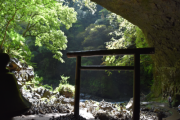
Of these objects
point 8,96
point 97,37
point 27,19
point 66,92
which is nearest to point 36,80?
point 66,92

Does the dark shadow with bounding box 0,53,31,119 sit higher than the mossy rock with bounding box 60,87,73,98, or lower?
higher

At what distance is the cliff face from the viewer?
340 centimetres

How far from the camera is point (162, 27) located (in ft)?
12.8

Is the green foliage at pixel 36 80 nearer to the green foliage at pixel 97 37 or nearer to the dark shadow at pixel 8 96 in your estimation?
the dark shadow at pixel 8 96

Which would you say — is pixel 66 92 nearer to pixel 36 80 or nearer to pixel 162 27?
pixel 36 80

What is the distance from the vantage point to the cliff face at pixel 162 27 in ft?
11.2

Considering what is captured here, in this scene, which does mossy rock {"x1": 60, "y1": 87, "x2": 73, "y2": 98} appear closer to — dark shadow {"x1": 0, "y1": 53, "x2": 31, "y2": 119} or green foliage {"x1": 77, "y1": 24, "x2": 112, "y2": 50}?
dark shadow {"x1": 0, "y1": 53, "x2": 31, "y2": 119}

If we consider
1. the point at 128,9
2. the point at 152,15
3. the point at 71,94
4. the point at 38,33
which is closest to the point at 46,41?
the point at 38,33

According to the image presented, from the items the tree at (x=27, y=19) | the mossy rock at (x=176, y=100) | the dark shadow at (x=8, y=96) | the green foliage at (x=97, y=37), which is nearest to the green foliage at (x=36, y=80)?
the tree at (x=27, y=19)

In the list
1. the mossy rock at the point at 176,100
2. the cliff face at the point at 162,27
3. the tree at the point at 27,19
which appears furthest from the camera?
the tree at the point at 27,19

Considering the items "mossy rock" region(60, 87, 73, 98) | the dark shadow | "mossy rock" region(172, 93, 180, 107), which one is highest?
the dark shadow

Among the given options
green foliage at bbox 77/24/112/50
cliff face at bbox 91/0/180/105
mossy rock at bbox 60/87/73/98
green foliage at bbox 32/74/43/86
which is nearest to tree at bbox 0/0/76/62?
green foliage at bbox 32/74/43/86

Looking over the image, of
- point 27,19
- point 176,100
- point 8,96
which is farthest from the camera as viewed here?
point 27,19

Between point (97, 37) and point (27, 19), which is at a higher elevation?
point (97, 37)
